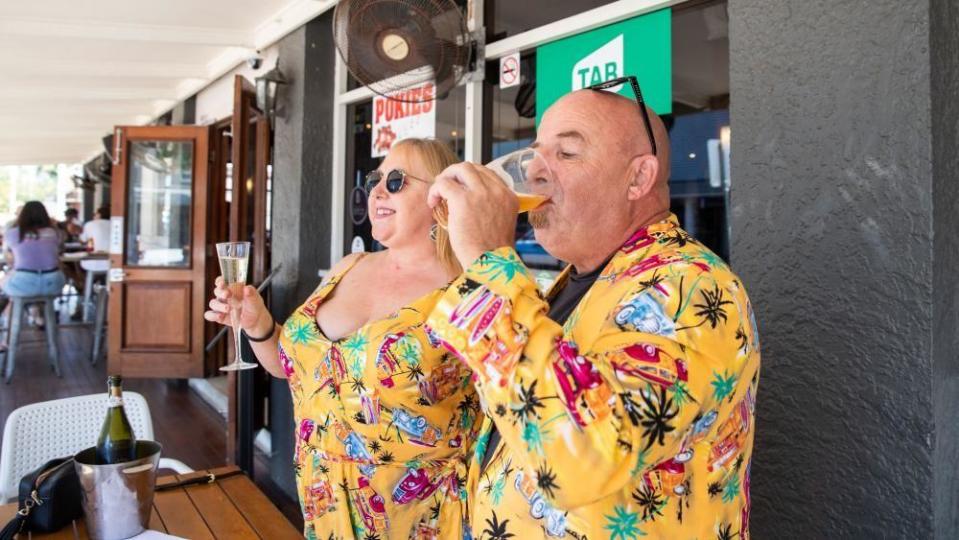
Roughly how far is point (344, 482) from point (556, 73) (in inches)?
70.1

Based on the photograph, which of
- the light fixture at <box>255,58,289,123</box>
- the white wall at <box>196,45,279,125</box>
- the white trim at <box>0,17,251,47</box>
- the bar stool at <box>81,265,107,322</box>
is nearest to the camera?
the light fixture at <box>255,58,289,123</box>

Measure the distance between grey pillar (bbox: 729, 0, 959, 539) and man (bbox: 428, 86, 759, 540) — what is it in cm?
58

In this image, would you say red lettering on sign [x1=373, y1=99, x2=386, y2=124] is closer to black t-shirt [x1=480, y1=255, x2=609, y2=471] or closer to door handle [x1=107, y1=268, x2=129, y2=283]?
black t-shirt [x1=480, y1=255, x2=609, y2=471]

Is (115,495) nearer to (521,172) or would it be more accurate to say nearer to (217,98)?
(521,172)

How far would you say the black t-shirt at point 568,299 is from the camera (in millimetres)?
1134

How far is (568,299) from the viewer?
3.89 ft

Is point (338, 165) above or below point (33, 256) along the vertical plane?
above

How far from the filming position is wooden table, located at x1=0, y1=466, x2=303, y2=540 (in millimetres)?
1409

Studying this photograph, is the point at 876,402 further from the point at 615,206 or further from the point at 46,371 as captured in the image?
the point at 46,371

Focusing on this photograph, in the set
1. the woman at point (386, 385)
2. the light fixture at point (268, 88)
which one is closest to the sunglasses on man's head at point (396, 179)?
the woman at point (386, 385)

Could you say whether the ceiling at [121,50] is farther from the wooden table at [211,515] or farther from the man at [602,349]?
the man at [602,349]

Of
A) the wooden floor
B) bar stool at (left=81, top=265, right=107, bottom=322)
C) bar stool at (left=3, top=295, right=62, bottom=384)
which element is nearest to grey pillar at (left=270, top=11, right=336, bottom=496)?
the wooden floor

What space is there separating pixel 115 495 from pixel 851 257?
1.55 m

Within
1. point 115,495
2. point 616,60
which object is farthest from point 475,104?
point 115,495
